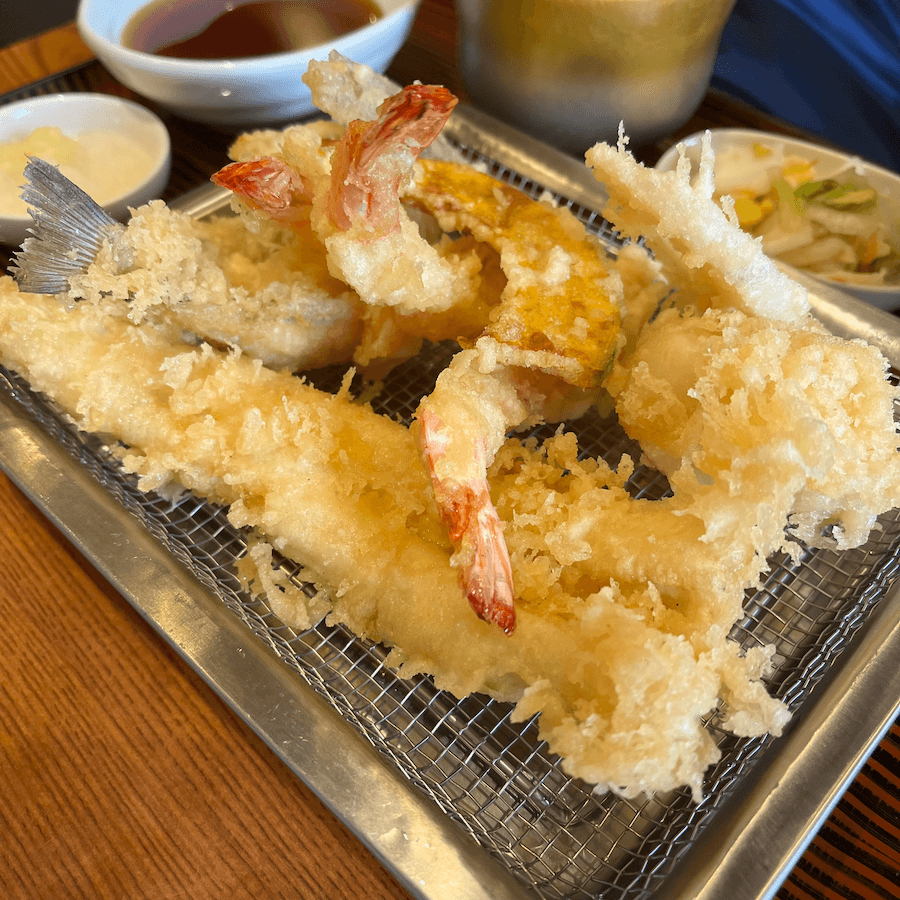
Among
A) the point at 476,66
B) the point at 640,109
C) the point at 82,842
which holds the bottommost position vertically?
the point at 82,842

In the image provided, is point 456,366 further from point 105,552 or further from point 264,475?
point 105,552

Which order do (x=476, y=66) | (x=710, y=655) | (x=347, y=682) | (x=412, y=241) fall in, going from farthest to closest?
(x=476, y=66), (x=412, y=241), (x=347, y=682), (x=710, y=655)

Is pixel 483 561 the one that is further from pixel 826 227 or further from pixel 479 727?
pixel 826 227

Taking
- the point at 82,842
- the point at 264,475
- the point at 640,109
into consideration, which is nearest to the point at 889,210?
the point at 640,109

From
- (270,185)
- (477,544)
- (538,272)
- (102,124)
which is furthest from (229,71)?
(477,544)

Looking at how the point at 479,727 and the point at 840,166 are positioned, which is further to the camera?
the point at 840,166

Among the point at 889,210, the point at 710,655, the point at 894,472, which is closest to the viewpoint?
the point at 710,655
